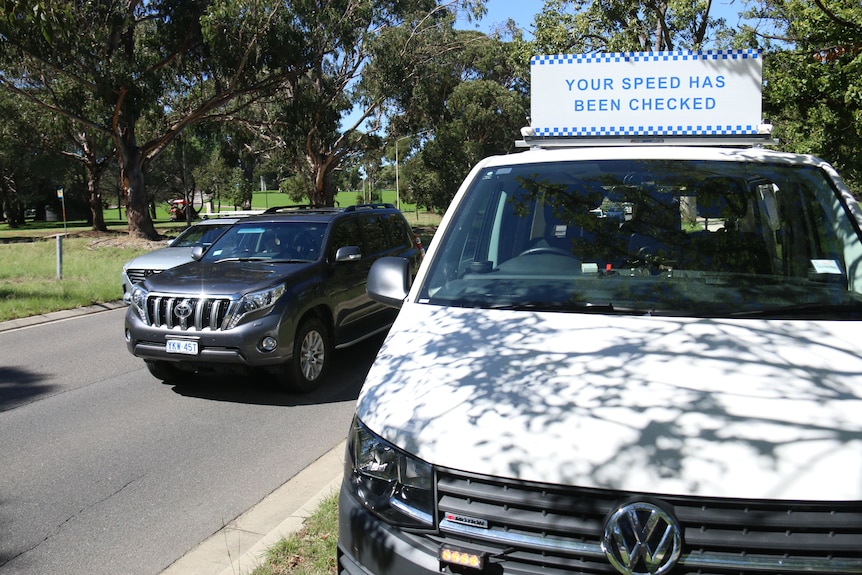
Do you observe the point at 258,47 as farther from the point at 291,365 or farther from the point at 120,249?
the point at 291,365

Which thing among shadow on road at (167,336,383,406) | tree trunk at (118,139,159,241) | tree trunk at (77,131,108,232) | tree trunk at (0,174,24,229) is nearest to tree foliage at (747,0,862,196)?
shadow on road at (167,336,383,406)

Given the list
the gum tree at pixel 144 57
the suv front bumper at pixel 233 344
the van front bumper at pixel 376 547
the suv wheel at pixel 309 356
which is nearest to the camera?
the van front bumper at pixel 376 547

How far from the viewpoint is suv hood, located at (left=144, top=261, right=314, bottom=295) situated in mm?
6965

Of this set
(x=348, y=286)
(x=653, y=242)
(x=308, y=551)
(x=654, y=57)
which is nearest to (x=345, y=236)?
(x=348, y=286)

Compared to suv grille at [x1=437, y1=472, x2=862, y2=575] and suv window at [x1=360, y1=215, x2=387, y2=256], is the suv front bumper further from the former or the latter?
suv grille at [x1=437, y1=472, x2=862, y2=575]

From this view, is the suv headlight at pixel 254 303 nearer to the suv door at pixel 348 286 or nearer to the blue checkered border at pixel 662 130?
the suv door at pixel 348 286

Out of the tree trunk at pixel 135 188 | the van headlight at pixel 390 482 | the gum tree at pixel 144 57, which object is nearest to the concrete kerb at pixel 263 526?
the van headlight at pixel 390 482

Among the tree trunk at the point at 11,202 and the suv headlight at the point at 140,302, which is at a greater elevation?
the tree trunk at the point at 11,202

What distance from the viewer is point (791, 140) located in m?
18.0

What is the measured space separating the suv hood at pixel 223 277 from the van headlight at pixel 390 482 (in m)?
4.49

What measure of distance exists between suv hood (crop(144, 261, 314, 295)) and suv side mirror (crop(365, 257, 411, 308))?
3.39m

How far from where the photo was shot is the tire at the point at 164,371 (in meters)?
7.59

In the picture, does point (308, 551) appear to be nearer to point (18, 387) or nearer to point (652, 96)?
point (652, 96)

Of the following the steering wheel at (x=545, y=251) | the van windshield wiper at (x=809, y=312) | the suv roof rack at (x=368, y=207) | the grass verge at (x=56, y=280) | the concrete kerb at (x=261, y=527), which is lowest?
the concrete kerb at (x=261, y=527)
